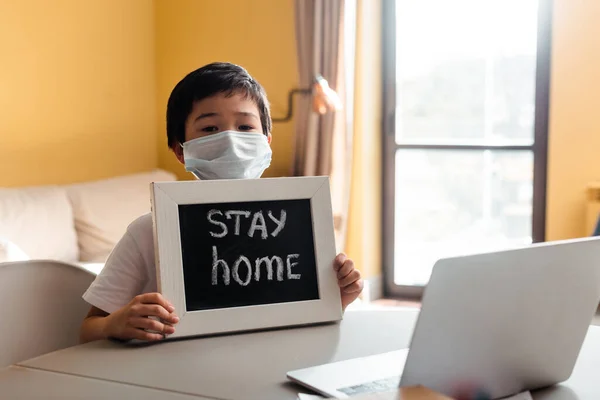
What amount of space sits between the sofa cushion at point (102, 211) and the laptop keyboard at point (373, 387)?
2.60m

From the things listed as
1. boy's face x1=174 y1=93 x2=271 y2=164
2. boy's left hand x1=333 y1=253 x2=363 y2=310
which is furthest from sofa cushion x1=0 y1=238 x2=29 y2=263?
boy's left hand x1=333 y1=253 x2=363 y2=310

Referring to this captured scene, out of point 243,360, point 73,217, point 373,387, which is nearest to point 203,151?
point 243,360

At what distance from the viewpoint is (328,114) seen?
13.6 ft

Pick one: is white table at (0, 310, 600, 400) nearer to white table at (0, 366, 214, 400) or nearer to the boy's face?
white table at (0, 366, 214, 400)

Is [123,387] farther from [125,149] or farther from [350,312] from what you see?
[125,149]

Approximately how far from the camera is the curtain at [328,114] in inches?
161

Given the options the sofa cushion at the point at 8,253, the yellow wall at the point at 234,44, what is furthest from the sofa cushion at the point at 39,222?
the yellow wall at the point at 234,44

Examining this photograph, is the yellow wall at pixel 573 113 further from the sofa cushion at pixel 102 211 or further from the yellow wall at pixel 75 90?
the yellow wall at pixel 75 90

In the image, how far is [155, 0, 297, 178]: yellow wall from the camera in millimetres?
4391

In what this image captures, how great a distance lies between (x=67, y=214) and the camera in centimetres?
350

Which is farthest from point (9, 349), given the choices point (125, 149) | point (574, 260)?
point (125, 149)

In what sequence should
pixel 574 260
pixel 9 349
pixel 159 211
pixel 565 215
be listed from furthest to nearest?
pixel 565 215 → pixel 9 349 → pixel 159 211 → pixel 574 260

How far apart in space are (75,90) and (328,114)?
1.25 meters

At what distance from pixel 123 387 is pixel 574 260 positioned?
2.02 ft
